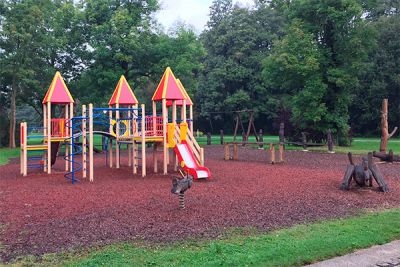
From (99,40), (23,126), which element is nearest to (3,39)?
(99,40)

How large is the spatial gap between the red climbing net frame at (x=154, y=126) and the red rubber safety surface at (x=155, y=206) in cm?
185

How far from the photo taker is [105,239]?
20.6ft

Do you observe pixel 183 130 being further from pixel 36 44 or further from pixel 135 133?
pixel 36 44

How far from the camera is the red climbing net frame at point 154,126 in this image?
15.0m

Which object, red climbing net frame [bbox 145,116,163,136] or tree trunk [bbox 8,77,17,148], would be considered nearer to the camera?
red climbing net frame [bbox 145,116,163,136]

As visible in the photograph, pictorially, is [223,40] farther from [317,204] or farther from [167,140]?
[317,204]

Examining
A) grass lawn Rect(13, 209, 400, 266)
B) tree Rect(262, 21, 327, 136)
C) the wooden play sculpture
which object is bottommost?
grass lawn Rect(13, 209, 400, 266)

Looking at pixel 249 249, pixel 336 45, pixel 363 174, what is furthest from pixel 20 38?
pixel 249 249

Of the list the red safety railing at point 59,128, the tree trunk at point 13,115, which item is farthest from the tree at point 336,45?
the tree trunk at point 13,115

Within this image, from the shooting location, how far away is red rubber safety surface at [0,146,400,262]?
21.5ft

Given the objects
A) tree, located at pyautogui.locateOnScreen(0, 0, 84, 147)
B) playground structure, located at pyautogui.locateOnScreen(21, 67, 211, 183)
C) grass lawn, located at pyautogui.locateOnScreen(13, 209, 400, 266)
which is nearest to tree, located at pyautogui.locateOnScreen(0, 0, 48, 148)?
tree, located at pyautogui.locateOnScreen(0, 0, 84, 147)

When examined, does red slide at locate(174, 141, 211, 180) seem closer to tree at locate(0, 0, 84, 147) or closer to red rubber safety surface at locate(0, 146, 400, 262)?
red rubber safety surface at locate(0, 146, 400, 262)

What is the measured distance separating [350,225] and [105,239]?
13.9ft

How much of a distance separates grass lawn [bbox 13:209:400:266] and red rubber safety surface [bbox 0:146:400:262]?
0.41 metres
